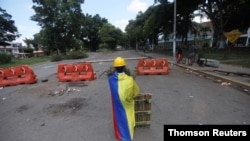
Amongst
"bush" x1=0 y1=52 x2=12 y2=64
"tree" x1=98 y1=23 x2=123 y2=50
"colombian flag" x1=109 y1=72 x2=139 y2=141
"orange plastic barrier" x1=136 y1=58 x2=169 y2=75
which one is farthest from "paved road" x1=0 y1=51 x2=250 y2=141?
"tree" x1=98 y1=23 x2=123 y2=50

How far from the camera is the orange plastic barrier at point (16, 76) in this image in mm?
12891

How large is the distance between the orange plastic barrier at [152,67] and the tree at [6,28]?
53.3 m

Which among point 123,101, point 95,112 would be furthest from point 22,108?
point 123,101

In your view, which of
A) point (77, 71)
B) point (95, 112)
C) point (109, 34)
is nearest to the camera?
point (95, 112)

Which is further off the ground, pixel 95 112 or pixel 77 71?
pixel 77 71

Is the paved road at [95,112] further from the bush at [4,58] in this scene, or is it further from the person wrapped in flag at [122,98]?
the bush at [4,58]

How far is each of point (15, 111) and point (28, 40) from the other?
122886mm

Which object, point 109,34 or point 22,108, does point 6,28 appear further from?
point 22,108

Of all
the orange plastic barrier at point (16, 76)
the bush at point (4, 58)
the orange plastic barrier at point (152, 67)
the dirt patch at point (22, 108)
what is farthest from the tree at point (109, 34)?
the dirt patch at point (22, 108)

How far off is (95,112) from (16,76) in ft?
27.4

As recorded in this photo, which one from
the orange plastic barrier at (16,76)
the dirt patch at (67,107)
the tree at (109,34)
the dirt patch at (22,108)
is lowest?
the dirt patch at (22,108)

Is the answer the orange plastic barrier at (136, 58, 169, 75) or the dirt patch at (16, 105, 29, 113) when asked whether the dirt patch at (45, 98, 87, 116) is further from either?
the orange plastic barrier at (136, 58, 169, 75)

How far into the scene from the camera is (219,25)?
112 ft

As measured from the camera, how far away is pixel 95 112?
6.67 metres
